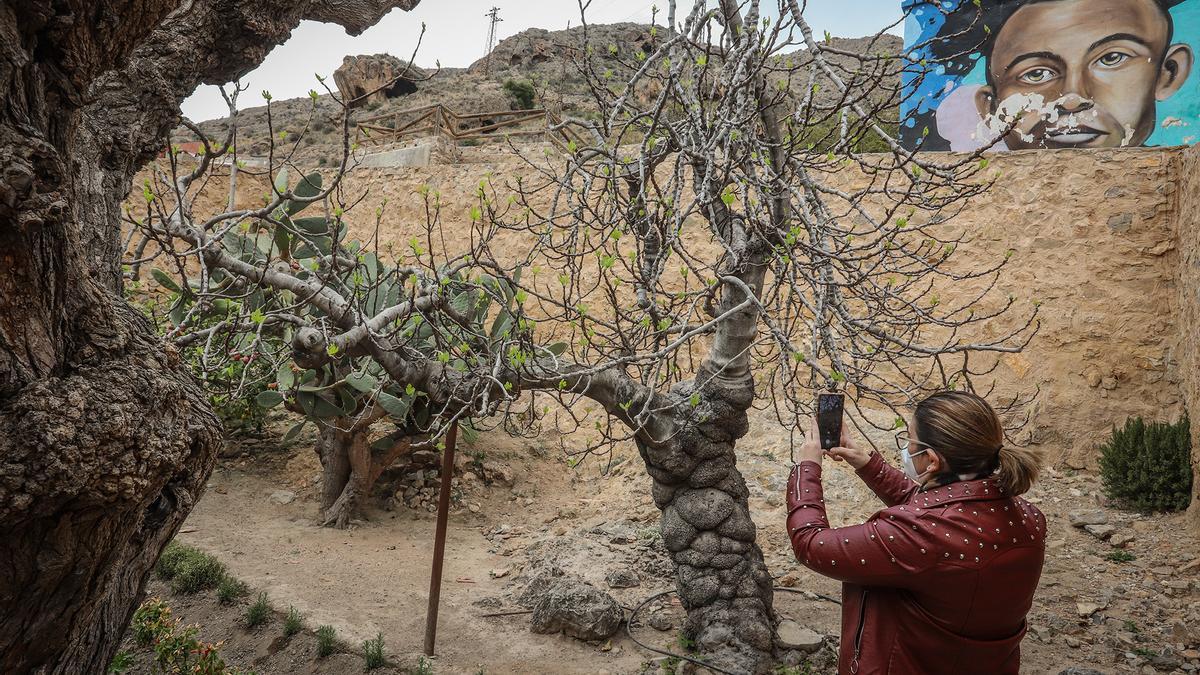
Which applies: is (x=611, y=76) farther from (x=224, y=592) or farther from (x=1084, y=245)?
(x=1084, y=245)

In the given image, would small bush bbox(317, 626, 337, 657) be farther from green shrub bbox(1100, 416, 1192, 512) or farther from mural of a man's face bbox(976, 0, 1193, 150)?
mural of a man's face bbox(976, 0, 1193, 150)

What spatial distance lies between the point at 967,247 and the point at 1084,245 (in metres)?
0.95

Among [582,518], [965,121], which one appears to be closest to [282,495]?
[582,518]

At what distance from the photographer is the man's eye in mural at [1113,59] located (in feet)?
28.9

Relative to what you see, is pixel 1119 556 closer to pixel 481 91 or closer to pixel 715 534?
pixel 715 534

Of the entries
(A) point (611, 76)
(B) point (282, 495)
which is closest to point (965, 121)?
(A) point (611, 76)

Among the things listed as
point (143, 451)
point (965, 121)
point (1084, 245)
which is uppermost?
point (965, 121)

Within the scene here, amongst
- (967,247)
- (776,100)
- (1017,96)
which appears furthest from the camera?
(1017,96)

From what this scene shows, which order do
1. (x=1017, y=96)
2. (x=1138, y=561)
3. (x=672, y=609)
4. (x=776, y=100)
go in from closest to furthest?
(x=776, y=100) < (x=672, y=609) < (x=1138, y=561) < (x=1017, y=96)

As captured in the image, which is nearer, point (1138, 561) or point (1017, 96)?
point (1138, 561)

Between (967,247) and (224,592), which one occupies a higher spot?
(967,247)

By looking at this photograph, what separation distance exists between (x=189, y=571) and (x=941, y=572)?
14.8 ft

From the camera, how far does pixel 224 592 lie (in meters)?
4.30

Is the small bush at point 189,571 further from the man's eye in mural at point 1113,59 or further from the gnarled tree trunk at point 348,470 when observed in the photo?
the man's eye in mural at point 1113,59
